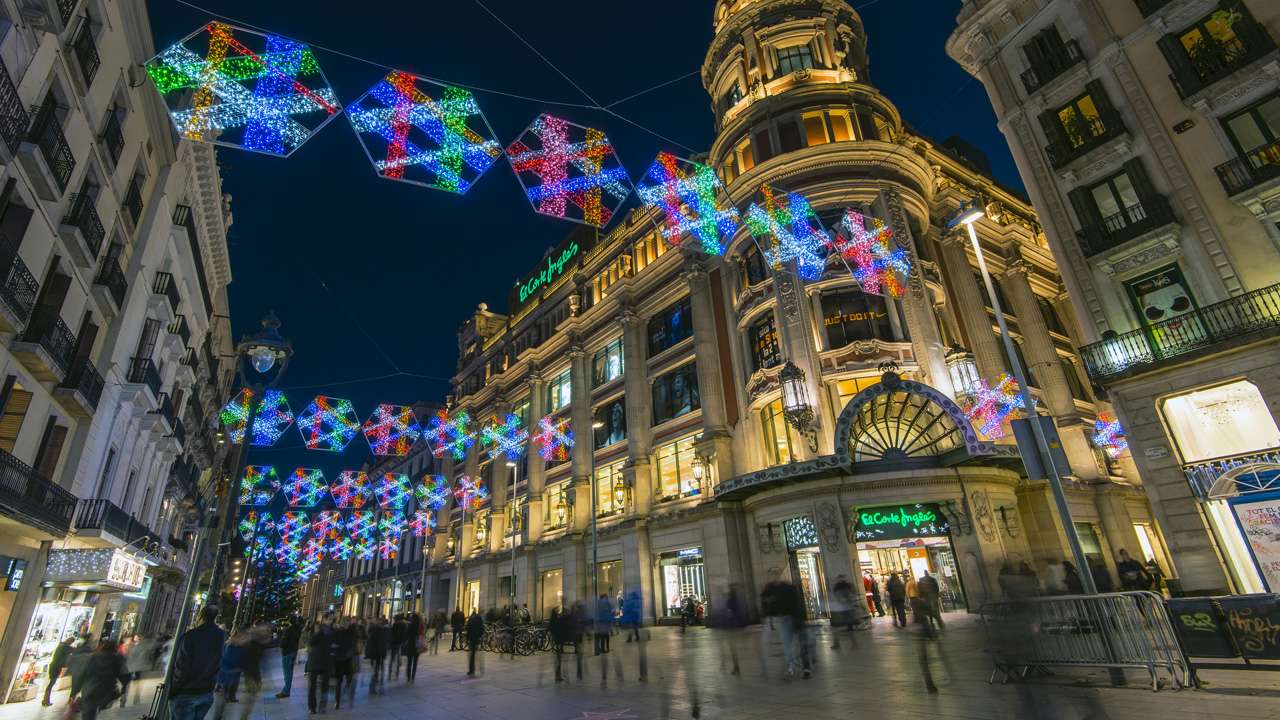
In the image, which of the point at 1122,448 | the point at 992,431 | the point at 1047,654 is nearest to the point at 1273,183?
the point at 992,431

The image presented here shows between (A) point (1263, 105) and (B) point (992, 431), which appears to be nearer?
(A) point (1263, 105)

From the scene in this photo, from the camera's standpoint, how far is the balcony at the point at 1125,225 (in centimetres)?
1747

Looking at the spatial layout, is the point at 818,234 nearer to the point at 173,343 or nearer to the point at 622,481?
the point at 622,481

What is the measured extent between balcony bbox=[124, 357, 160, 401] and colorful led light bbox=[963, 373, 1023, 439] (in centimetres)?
3043

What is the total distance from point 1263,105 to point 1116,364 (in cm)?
788

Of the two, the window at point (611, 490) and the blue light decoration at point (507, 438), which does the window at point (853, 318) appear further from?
the blue light decoration at point (507, 438)

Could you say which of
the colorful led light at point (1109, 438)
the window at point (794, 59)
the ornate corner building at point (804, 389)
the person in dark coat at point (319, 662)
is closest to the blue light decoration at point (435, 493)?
the ornate corner building at point (804, 389)

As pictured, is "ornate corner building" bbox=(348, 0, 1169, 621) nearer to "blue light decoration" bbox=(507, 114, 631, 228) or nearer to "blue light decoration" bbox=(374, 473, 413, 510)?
"blue light decoration" bbox=(507, 114, 631, 228)

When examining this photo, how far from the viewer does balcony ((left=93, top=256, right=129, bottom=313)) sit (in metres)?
17.6

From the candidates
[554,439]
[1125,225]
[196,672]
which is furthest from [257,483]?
[1125,225]

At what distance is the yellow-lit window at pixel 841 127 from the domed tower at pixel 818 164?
0.19ft

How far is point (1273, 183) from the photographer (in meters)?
15.4

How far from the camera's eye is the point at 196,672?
21.9ft

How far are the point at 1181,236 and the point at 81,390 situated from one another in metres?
32.1
